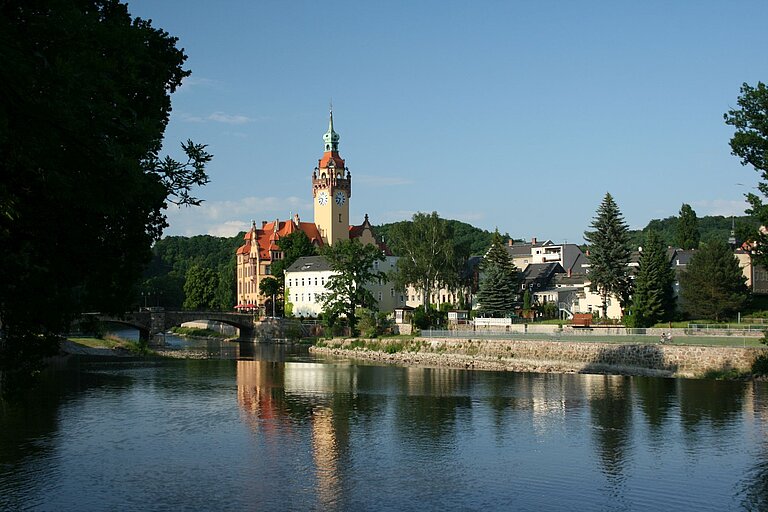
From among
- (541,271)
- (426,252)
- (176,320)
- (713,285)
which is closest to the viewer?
(713,285)

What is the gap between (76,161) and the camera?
1518cm

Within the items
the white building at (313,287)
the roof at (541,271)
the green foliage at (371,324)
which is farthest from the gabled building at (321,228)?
the green foliage at (371,324)

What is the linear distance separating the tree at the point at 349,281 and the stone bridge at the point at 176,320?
660 inches

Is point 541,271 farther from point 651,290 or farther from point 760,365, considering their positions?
point 760,365

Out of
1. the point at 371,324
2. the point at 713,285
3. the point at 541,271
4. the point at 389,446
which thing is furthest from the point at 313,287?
the point at 389,446

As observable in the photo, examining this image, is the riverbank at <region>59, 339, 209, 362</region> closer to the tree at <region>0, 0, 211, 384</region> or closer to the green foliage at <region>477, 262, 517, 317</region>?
the green foliage at <region>477, 262, 517, 317</region>

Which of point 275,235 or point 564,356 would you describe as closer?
point 564,356

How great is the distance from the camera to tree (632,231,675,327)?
6825 centimetres

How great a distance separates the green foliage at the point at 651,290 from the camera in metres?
68.2

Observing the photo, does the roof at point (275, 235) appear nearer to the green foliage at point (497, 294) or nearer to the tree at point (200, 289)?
the tree at point (200, 289)

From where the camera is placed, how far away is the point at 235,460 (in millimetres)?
29875

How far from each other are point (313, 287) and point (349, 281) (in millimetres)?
24643

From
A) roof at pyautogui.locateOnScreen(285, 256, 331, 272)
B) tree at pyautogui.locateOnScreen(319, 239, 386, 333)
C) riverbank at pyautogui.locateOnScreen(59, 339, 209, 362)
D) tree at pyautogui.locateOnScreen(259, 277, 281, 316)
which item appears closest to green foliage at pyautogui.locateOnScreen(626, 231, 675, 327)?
tree at pyautogui.locateOnScreen(319, 239, 386, 333)

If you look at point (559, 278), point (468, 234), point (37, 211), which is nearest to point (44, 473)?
point (37, 211)
